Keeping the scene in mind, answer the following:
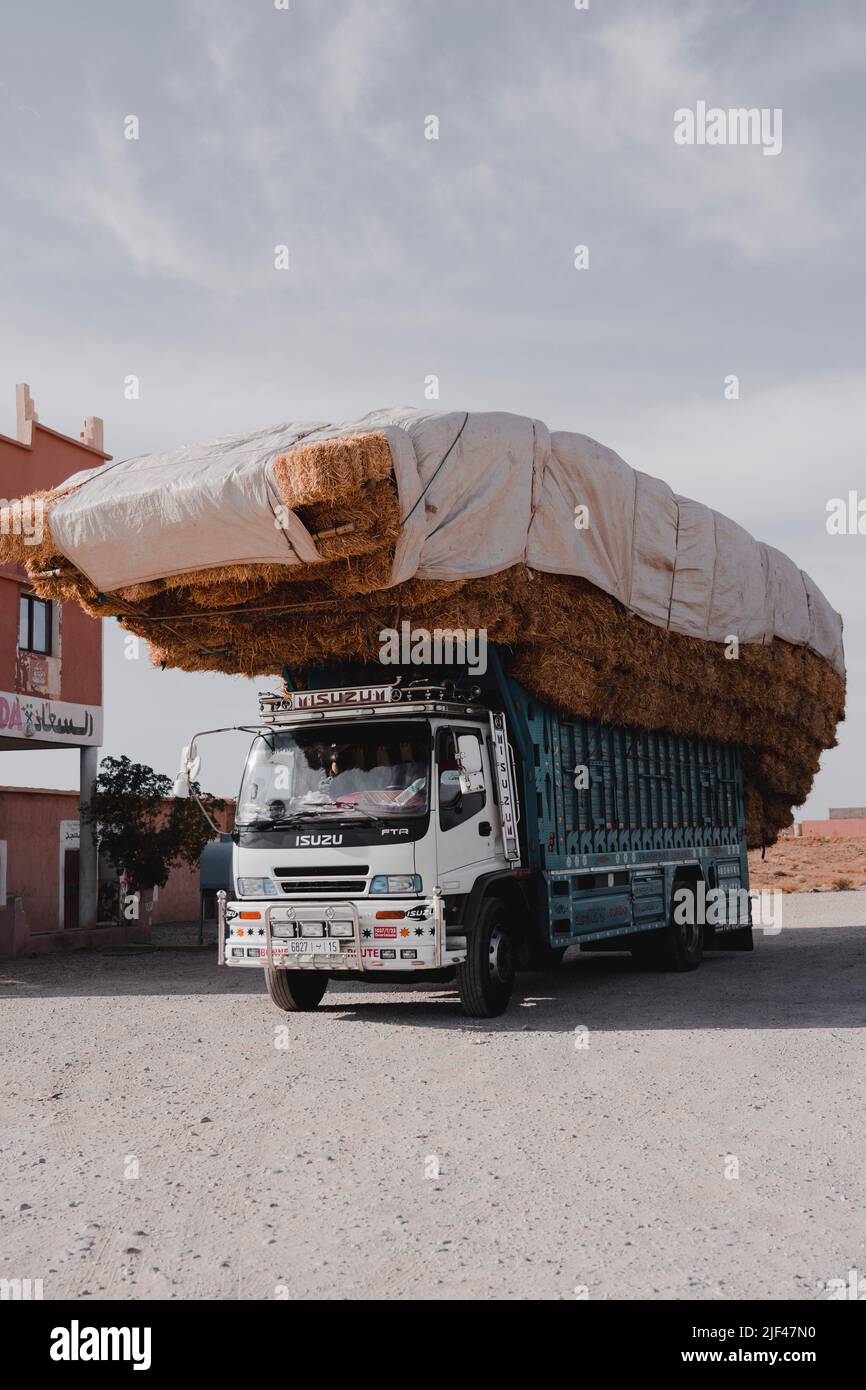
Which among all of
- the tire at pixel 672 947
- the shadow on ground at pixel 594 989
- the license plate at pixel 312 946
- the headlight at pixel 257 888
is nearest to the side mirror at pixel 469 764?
the license plate at pixel 312 946

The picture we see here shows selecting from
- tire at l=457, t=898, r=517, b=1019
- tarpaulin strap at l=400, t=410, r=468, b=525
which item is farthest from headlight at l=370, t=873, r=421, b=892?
tarpaulin strap at l=400, t=410, r=468, b=525

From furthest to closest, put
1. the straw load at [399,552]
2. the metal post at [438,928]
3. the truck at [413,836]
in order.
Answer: the truck at [413,836] < the metal post at [438,928] < the straw load at [399,552]

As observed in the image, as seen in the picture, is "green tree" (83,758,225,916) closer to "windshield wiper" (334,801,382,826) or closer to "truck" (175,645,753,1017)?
"truck" (175,645,753,1017)

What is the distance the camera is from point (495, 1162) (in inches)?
255

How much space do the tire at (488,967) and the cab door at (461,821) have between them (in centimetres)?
41

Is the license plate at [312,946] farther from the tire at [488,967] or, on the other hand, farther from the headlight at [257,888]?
the tire at [488,967]

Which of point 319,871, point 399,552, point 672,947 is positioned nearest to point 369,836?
point 319,871

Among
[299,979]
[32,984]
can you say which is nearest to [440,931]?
[299,979]

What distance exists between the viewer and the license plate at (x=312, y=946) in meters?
10.9

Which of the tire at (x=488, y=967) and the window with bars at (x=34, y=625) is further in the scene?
the window with bars at (x=34, y=625)

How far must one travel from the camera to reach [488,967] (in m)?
11.4

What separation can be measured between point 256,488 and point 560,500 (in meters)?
A: 3.00

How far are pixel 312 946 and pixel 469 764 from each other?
2.16 meters

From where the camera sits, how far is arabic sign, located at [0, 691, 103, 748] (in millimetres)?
20859
